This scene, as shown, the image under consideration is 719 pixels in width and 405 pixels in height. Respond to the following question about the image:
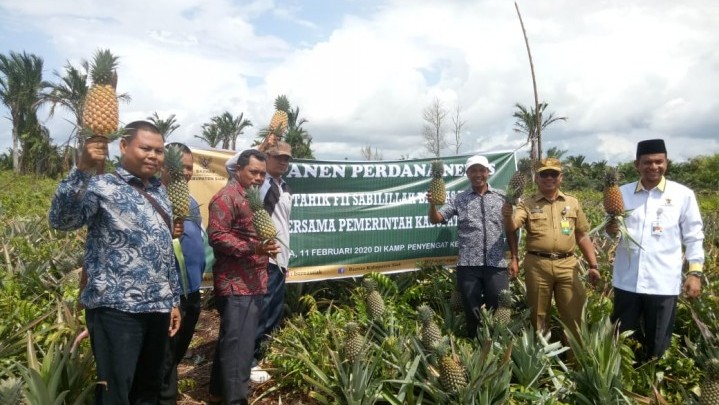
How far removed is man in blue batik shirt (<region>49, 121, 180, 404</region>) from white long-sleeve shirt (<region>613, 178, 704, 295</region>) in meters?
3.65

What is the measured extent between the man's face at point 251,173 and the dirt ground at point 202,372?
189cm

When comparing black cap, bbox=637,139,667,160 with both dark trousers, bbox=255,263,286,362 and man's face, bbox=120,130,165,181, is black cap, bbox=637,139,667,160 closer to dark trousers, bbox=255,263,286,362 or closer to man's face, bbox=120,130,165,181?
dark trousers, bbox=255,263,286,362

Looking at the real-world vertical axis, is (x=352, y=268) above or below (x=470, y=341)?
above

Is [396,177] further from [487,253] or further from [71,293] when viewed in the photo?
[71,293]

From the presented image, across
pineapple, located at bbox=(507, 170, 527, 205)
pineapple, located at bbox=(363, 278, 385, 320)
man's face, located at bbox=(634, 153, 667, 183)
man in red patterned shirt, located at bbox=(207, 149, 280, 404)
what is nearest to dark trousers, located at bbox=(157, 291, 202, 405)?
man in red patterned shirt, located at bbox=(207, 149, 280, 404)

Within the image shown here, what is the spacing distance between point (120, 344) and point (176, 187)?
3.13 ft

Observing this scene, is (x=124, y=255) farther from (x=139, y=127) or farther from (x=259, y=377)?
(x=259, y=377)

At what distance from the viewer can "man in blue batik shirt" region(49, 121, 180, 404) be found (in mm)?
2615

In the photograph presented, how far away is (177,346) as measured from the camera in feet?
12.8

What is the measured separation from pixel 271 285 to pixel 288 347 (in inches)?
24.0

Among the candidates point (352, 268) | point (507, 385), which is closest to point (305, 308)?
point (352, 268)

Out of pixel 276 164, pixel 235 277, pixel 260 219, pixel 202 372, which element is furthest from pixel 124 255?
pixel 202 372

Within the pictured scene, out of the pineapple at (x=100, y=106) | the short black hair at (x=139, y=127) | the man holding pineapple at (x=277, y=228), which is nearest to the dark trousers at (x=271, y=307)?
the man holding pineapple at (x=277, y=228)

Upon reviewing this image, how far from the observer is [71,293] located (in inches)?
195
